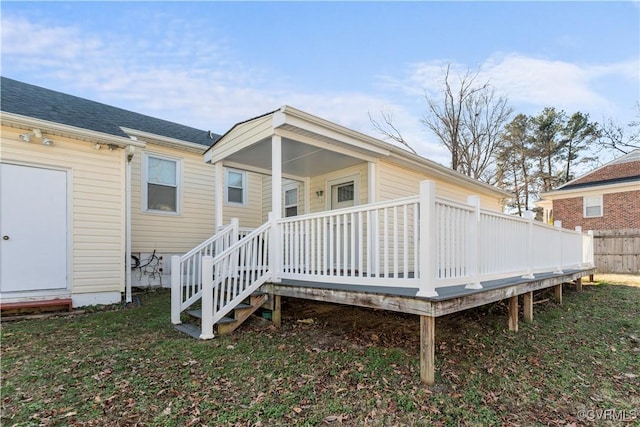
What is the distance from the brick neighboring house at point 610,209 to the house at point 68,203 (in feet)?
53.4

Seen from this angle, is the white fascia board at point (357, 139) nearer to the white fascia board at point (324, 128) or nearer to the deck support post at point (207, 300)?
the white fascia board at point (324, 128)

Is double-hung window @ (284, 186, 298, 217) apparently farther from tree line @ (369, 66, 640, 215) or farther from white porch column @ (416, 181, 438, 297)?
tree line @ (369, 66, 640, 215)

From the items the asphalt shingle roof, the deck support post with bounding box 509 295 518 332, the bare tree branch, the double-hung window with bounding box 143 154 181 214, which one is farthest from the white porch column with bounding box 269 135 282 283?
the bare tree branch

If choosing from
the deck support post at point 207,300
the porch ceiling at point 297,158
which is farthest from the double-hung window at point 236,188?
the deck support post at point 207,300

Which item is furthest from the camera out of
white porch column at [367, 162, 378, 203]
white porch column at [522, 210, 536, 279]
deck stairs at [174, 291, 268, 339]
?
white porch column at [367, 162, 378, 203]

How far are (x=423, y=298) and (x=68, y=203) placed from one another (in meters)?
6.63

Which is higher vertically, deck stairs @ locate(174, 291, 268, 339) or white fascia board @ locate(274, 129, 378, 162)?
white fascia board @ locate(274, 129, 378, 162)

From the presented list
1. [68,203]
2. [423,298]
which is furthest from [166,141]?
[423,298]

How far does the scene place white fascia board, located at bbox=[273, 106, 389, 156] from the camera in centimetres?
485

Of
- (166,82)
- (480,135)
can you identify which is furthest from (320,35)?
(480,135)

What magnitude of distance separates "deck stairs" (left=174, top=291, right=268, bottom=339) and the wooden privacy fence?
1380 cm

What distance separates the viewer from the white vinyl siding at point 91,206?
6227 mm

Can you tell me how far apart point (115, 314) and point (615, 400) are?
7.11 metres

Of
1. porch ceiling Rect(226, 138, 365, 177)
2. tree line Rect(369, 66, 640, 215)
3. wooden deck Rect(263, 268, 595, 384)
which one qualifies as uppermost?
tree line Rect(369, 66, 640, 215)
